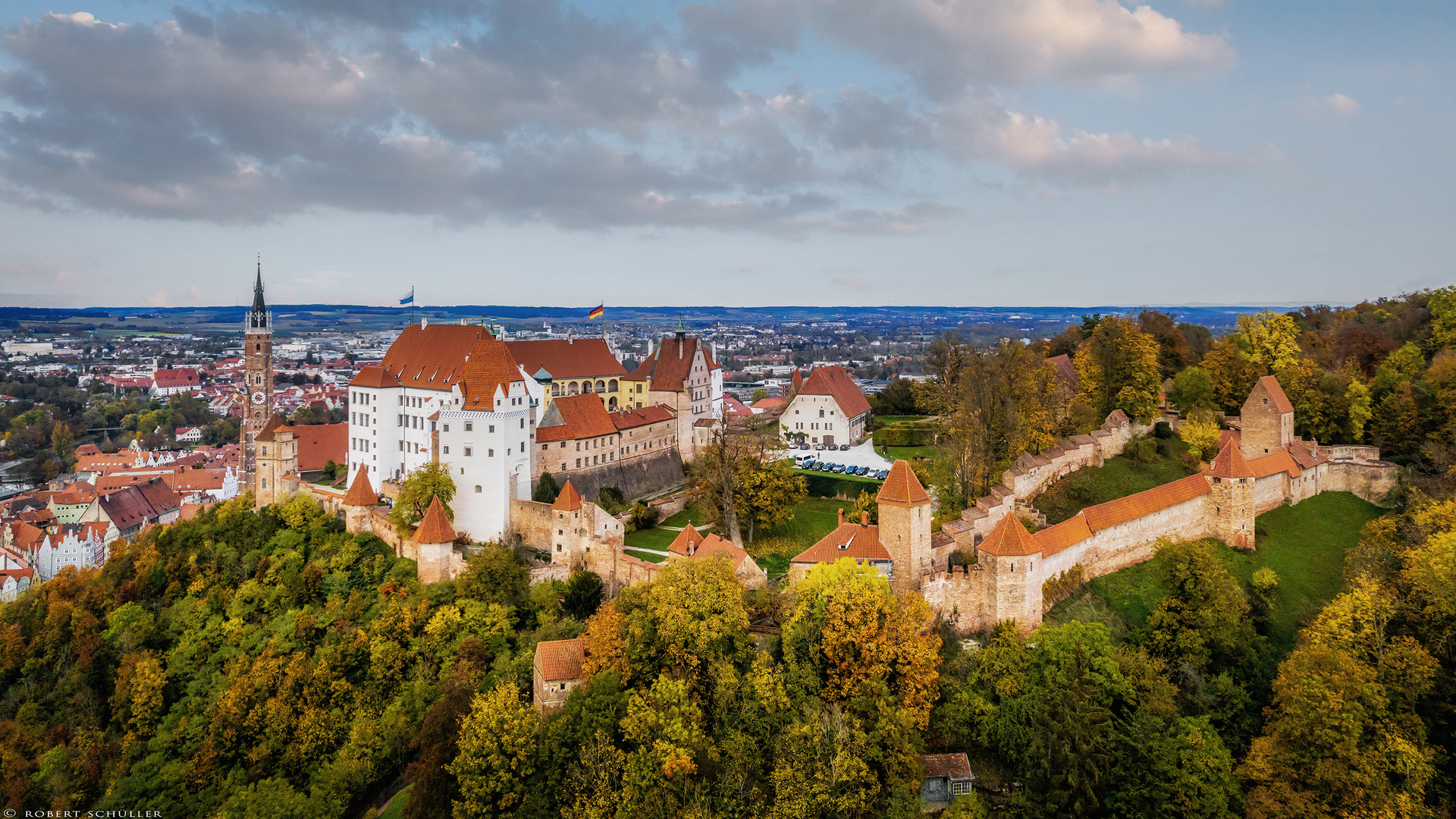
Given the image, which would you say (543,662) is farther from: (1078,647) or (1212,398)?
(1212,398)

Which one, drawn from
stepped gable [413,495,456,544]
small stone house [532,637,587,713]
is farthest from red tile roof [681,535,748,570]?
stepped gable [413,495,456,544]

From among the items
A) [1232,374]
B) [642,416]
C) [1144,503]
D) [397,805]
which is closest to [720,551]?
[397,805]

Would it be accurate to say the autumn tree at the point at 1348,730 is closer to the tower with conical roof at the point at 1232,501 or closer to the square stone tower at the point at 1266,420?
the tower with conical roof at the point at 1232,501

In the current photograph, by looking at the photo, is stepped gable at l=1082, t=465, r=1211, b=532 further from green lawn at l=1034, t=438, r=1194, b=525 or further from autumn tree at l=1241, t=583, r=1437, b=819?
autumn tree at l=1241, t=583, r=1437, b=819

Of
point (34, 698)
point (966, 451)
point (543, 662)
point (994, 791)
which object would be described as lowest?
point (34, 698)

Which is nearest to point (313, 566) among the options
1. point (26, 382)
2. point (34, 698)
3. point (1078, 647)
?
point (34, 698)

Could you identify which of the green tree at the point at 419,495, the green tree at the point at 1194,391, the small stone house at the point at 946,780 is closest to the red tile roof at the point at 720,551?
the small stone house at the point at 946,780
